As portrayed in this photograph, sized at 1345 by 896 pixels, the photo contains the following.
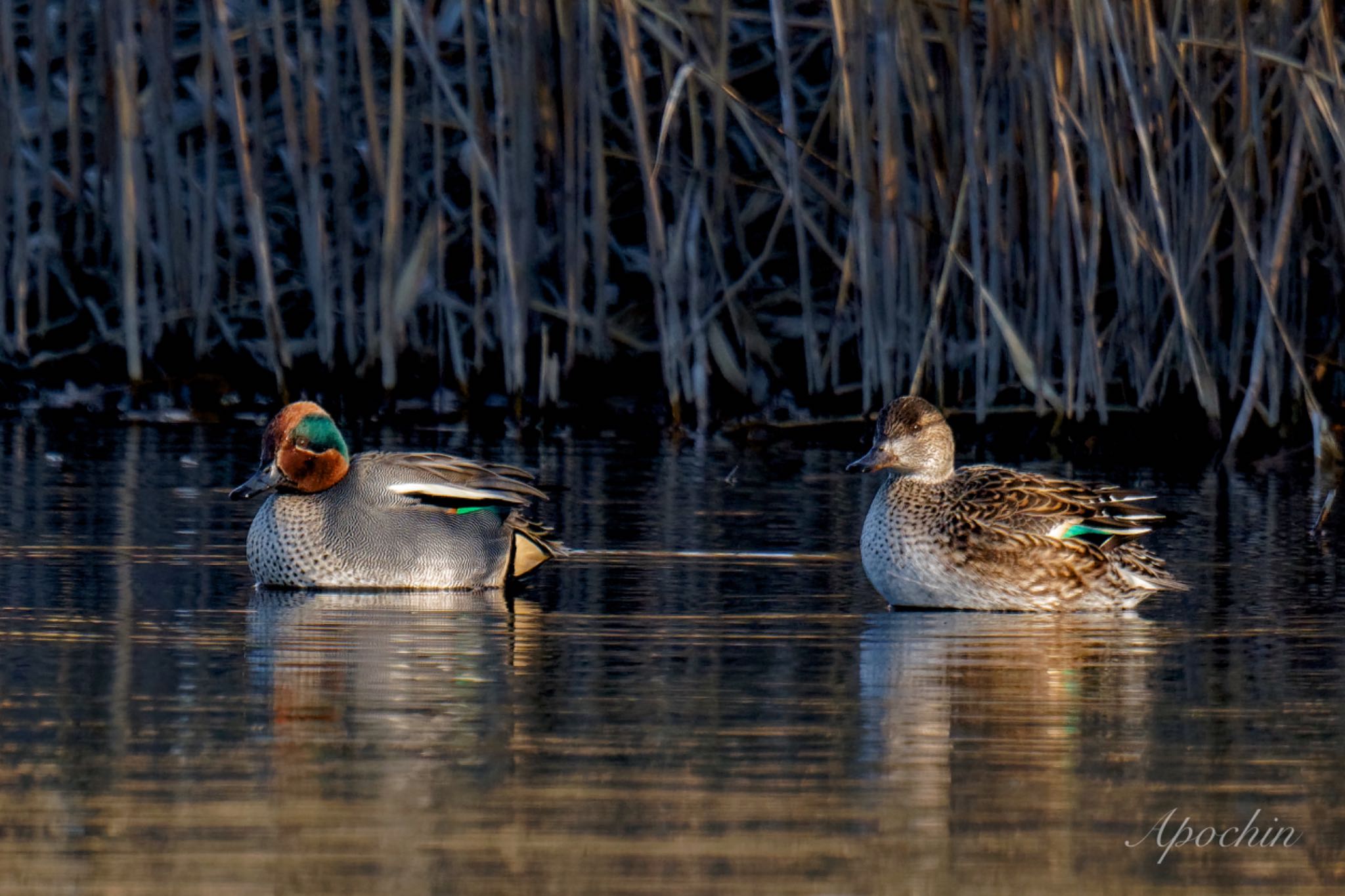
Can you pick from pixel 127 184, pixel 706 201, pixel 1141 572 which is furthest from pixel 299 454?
pixel 127 184

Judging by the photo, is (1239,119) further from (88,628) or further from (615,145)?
(88,628)

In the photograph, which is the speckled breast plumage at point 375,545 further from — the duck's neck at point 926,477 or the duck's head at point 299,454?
the duck's neck at point 926,477

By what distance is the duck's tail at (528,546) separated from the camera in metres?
7.96

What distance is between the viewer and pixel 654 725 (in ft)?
16.7

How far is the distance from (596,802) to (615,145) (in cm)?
921

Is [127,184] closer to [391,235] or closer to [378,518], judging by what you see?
[391,235]

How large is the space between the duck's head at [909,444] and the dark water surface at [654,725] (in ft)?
1.19

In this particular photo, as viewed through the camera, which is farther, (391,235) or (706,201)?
(391,235)

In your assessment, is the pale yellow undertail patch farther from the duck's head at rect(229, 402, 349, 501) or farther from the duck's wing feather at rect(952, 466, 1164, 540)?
the duck's wing feather at rect(952, 466, 1164, 540)

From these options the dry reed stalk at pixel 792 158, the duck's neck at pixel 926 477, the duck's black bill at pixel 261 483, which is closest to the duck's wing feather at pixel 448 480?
the duck's black bill at pixel 261 483

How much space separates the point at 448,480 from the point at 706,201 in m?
3.80

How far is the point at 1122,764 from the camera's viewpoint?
4.78m

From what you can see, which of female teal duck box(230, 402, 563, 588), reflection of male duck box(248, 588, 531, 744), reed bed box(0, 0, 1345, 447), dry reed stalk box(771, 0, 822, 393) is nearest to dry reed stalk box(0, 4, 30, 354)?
reed bed box(0, 0, 1345, 447)

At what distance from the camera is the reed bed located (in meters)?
10.3
